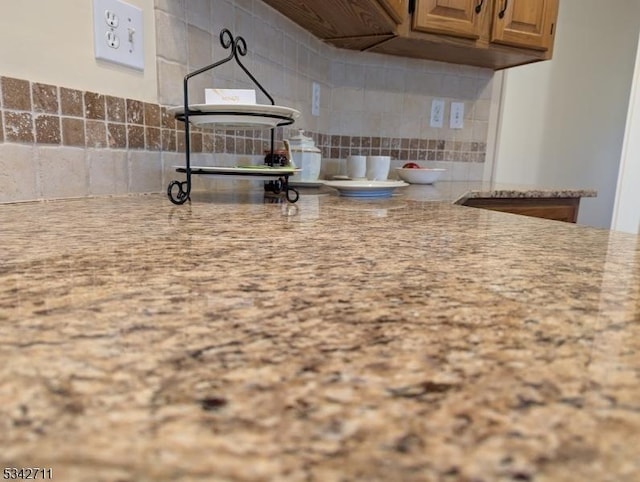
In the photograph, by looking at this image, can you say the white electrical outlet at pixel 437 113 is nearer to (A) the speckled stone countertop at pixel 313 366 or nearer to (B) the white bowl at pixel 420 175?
(B) the white bowl at pixel 420 175

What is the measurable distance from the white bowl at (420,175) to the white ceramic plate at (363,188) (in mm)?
626

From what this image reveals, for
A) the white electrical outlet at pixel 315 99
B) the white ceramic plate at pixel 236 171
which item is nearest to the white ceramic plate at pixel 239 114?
the white ceramic plate at pixel 236 171

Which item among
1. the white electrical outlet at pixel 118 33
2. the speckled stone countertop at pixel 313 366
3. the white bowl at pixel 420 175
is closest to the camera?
the speckled stone countertop at pixel 313 366

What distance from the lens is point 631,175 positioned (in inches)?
84.3

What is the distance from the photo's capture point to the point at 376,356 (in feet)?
0.74

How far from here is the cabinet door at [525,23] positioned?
67.8 inches

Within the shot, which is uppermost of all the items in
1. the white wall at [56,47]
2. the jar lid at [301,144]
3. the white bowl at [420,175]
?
the white wall at [56,47]

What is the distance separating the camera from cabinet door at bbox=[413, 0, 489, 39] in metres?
1.60

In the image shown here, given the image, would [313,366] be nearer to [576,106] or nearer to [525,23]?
[525,23]

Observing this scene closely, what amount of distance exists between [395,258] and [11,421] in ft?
1.18

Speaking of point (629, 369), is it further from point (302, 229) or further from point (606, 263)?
point (302, 229)

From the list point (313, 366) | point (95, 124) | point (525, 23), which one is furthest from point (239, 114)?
point (525, 23)

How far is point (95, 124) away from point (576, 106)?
8.48ft

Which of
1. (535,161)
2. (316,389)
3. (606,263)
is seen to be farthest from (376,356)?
(535,161)
